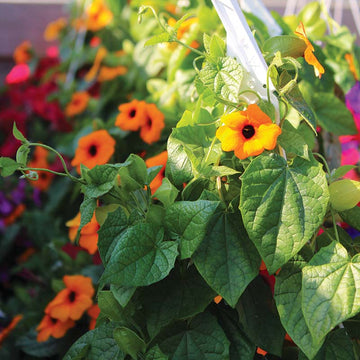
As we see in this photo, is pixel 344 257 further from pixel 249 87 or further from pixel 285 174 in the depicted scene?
pixel 249 87

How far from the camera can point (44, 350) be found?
0.94 meters

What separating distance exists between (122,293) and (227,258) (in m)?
0.13

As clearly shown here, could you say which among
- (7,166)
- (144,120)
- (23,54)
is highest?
(7,166)

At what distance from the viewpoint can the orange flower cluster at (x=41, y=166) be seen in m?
1.40

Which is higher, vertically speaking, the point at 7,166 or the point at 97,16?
the point at 7,166

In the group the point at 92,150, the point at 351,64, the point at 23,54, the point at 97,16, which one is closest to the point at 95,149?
the point at 92,150

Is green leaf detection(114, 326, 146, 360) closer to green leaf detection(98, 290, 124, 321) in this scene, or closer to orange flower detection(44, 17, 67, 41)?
green leaf detection(98, 290, 124, 321)

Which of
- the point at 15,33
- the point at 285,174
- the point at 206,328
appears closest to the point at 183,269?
the point at 206,328

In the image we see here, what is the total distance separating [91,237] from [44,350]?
0.28 metres

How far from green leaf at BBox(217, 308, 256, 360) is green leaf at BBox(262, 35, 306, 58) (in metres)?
0.36

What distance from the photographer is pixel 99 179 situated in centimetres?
66

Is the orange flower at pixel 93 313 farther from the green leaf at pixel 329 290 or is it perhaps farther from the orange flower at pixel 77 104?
the orange flower at pixel 77 104

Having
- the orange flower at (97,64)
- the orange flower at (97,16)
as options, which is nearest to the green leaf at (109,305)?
the orange flower at (97,64)

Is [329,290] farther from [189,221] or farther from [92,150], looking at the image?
[92,150]
